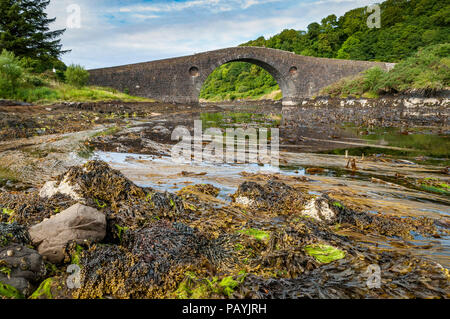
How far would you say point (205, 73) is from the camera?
117 ft

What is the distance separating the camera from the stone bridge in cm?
3269

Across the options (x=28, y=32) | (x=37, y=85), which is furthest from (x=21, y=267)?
(x=28, y=32)

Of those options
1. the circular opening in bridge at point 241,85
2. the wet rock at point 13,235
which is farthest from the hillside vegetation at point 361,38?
the wet rock at point 13,235

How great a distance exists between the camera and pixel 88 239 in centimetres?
223

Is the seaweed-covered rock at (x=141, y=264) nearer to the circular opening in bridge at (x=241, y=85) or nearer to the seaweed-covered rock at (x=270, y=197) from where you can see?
the seaweed-covered rock at (x=270, y=197)

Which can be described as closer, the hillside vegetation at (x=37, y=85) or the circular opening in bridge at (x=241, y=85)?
the hillside vegetation at (x=37, y=85)

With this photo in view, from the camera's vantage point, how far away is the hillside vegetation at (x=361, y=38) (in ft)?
151

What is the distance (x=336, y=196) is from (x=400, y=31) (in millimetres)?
60381

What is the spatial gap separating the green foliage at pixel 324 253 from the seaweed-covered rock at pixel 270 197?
3.34 feet

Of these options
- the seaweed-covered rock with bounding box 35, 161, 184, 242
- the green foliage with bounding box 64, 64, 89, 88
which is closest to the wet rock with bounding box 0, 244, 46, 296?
the seaweed-covered rock with bounding box 35, 161, 184, 242

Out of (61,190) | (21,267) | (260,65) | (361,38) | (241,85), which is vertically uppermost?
(361,38)

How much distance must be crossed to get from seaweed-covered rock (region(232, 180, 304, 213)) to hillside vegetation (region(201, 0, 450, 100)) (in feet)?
91.7

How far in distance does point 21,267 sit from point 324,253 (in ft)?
7.39

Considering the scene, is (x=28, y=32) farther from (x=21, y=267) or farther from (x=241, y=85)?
(x=241, y=85)
